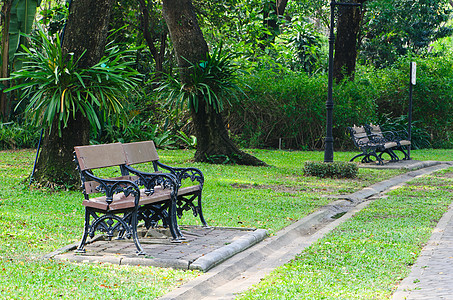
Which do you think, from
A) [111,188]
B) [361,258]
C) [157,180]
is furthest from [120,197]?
[361,258]

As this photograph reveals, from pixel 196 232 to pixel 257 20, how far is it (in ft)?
53.9

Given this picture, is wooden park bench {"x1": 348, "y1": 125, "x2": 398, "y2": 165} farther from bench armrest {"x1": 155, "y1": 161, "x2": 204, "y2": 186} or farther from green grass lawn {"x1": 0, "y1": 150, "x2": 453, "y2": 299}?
bench armrest {"x1": 155, "y1": 161, "x2": 204, "y2": 186}

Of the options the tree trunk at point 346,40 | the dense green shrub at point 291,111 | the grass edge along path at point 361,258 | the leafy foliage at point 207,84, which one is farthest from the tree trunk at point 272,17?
the grass edge along path at point 361,258

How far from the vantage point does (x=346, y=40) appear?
22578mm

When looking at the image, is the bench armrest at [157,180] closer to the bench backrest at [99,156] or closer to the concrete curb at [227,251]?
the bench backrest at [99,156]

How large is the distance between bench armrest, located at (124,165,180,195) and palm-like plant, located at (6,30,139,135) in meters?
3.13

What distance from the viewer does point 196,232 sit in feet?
23.0

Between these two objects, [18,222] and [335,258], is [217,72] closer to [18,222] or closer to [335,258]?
[18,222]

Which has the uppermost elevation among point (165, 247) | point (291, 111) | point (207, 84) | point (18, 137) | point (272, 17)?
point (272, 17)

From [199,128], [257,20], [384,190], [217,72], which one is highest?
[257,20]

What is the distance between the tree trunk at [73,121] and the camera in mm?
10055

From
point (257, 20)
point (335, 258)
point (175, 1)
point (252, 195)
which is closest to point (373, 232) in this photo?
point (335, 258)

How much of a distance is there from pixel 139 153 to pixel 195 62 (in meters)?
7.84

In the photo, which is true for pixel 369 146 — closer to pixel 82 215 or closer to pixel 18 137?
pixel 82 215
